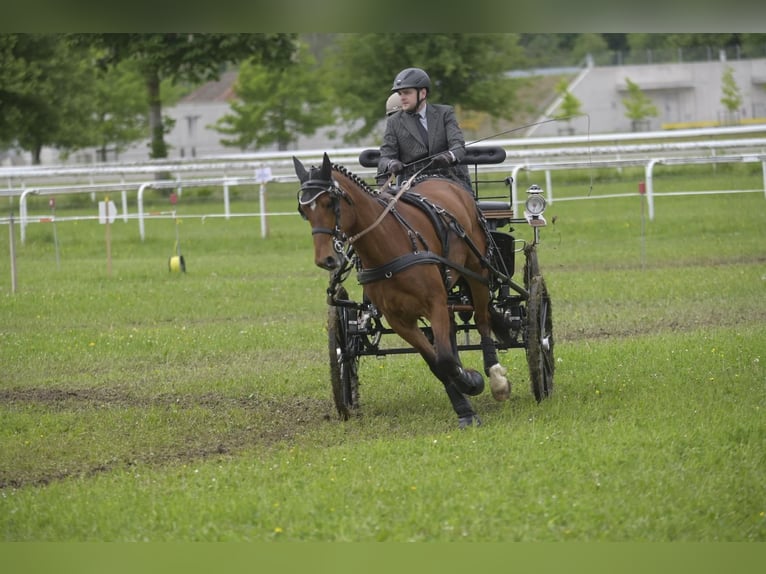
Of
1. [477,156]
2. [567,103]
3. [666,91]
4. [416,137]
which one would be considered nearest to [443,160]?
[416,137]

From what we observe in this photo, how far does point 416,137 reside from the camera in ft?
32.2

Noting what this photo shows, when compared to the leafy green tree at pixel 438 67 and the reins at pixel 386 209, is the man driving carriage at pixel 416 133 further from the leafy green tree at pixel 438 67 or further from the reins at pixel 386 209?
the leafy green tree at pixel 438 67

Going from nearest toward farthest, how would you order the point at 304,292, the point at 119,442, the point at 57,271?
1. the point at 119,442
2. the point at 304,292
3. the point at 57,271

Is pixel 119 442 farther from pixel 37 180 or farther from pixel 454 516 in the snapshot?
pixel 37 180

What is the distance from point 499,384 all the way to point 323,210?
2070 mm

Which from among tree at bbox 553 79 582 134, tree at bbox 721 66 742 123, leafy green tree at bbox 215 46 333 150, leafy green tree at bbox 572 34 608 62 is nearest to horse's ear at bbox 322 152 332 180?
leafy green tree at bbox 215 46 333 150

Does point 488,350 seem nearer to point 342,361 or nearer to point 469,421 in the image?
point 469,421

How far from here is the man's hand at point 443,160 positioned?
9516 mm

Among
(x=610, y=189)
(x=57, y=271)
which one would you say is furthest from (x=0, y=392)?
(x=610, y=189)

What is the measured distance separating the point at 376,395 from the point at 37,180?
1361 inches

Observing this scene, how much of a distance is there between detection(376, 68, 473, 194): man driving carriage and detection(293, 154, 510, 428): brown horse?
0.41 metres

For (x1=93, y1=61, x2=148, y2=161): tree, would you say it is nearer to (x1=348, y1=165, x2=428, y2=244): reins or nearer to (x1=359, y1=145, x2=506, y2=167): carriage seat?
(x1=359, y1=145, x2=506, y2=167): carriage seat

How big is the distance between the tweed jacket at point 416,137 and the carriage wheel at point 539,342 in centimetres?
124

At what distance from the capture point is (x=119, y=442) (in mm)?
9148
